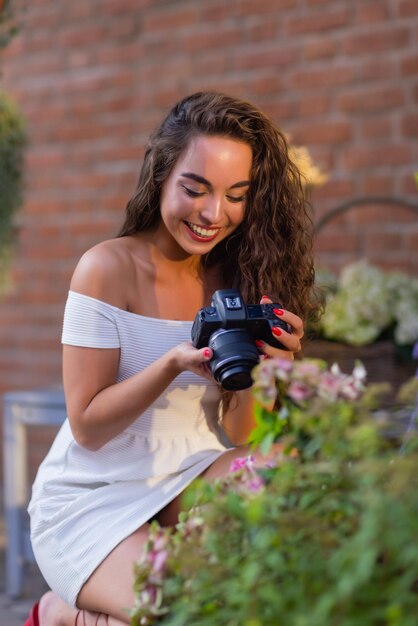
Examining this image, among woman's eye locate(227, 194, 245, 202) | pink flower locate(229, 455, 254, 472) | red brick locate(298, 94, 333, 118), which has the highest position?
red brick locate(298, 94, 333, 118)

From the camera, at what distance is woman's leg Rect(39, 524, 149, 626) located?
63.2 inches

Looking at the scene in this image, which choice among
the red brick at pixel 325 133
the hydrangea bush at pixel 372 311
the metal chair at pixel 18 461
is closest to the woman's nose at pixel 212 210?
the hydrangea bush at pixel 372 311

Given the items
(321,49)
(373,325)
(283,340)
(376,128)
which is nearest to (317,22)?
(321,49)

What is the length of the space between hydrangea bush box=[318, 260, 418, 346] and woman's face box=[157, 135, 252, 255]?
897 mm

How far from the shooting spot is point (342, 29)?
3.49 meters

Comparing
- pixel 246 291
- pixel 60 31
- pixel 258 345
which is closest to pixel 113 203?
pixel 60 31

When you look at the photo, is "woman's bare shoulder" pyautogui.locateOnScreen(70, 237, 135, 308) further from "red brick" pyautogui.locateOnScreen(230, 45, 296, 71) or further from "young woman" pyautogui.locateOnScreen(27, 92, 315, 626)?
"red brick" pyautogui.locateOnScreen(230, 45, 296, 71)

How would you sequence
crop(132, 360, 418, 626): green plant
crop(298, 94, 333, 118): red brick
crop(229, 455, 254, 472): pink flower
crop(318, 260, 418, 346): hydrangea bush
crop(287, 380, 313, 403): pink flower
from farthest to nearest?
crop(298, 94, 333, 118): red brick → crop(318, 260, 418, 346): hydrangea bush → crop(229, 455, 254, 472): pink flower → crop(287, 380, 313, 403): pink flower → crop(132, 360, 418, 626): green plant

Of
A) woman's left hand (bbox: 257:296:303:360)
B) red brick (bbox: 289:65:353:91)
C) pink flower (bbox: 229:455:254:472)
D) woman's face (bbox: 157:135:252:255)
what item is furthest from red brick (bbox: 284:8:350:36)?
pink flower (bbox: 229:455:254:472)

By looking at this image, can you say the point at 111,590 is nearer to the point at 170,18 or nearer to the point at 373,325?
the point at 373,325

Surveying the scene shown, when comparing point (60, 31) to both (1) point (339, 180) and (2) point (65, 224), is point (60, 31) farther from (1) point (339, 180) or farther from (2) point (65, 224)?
(1) point (339, 180)

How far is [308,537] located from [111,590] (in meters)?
0.76

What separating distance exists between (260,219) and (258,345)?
372 millimetres

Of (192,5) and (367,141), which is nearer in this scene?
(367,141)
